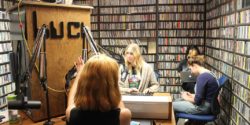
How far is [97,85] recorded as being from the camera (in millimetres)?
1265

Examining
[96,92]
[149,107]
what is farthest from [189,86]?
[96,92]

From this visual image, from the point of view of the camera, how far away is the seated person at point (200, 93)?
9.55 ft

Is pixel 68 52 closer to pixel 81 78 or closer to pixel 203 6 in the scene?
pixel 81 78

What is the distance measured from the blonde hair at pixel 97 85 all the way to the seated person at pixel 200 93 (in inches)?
76.2

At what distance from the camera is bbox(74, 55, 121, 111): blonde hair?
49.8 inches

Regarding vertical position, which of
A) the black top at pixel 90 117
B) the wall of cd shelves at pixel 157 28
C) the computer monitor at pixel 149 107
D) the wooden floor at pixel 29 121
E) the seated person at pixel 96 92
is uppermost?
the wall of cd shelves at pixel 157 28

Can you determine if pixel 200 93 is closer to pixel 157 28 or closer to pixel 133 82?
pixel 133 82

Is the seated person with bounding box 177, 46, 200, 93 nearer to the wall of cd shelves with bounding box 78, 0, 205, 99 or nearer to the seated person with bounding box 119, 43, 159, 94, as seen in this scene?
the wall of cd shelves with bounding box 78, 0, 205, 99

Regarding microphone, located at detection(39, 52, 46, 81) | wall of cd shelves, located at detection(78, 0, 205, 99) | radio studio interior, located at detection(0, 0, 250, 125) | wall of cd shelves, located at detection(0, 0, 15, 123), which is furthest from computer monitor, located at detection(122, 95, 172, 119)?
wall of cd shelves, located at detection(78, 0, 205, 99)

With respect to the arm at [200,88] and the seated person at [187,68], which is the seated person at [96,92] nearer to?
the arm at [200,88]

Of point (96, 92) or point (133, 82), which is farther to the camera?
point (133, 82)

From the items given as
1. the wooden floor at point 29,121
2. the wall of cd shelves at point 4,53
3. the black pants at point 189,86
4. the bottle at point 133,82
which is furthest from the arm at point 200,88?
the wall of cd shelves at point 4,53

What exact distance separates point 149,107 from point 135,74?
1.22 metres

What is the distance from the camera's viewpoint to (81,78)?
1.29m
